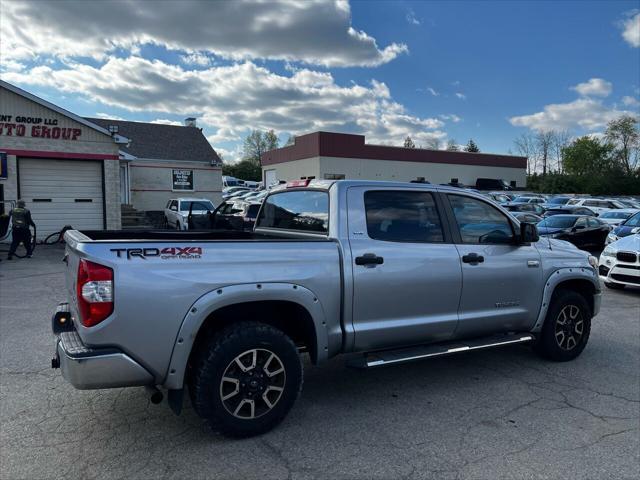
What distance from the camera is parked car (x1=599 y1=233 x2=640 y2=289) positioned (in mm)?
9125

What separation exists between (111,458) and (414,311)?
101 inches

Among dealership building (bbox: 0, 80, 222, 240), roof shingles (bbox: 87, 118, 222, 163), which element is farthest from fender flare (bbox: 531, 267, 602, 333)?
roof shingles (bbox: 87, 118, 222, 163)

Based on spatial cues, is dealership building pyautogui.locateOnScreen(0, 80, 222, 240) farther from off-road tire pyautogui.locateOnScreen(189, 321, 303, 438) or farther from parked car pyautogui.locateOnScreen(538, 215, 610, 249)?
off-road tire pyautogui.locateOnScreen(189, 321, 303, 438)

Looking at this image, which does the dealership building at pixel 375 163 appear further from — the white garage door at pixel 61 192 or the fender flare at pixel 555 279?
the fender flare at pixel 555 279

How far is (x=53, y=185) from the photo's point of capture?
17.7m

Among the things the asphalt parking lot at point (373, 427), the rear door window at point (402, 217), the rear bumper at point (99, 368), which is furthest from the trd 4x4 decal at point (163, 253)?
the rear door window at point (402, 217)

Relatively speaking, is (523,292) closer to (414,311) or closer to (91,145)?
(414,311)

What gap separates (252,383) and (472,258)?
2345 mm

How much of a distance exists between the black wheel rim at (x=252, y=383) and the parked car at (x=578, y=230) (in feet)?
46.1

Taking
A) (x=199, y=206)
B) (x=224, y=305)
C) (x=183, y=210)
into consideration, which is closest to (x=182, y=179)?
(x=183, y=210)

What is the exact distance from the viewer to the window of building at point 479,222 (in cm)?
473

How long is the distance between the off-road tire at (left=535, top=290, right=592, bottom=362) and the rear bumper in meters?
4.14

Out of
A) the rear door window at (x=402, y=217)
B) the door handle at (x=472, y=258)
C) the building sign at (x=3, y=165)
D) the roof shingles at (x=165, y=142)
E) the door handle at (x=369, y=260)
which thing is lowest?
the door handle at (x=472, y=258)

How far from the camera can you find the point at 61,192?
1783 cm
